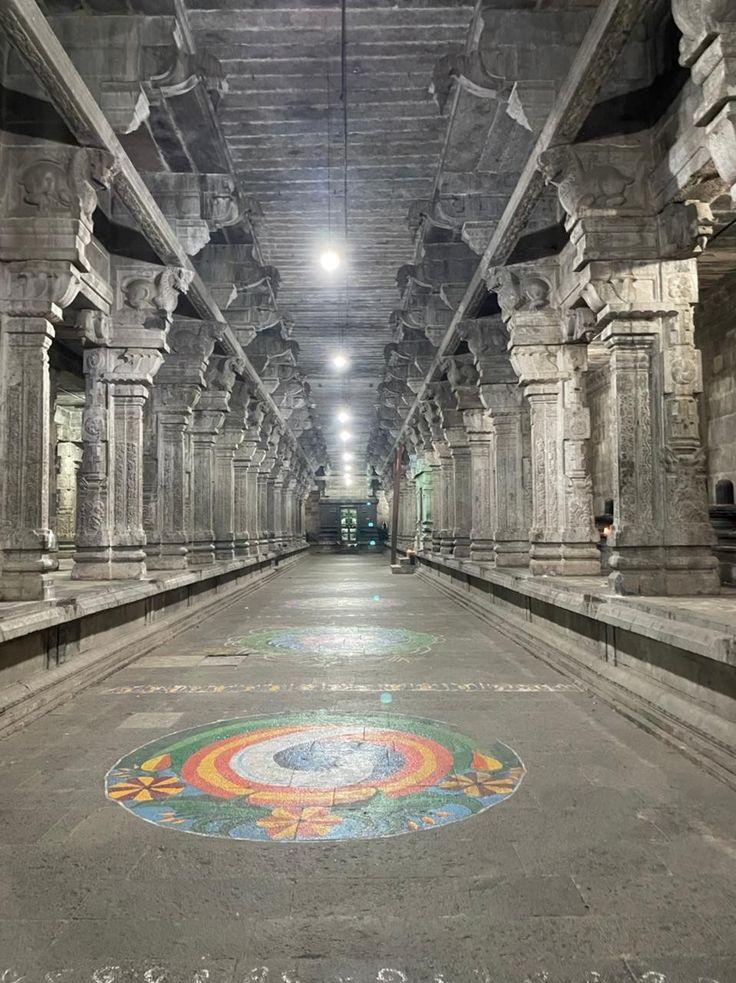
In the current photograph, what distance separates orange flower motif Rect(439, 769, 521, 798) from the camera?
3.20 metres

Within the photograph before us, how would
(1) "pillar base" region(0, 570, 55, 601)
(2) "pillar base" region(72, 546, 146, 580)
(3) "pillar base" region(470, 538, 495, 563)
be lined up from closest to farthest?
(1) "pillar base" region(0, 570, 55, 601) < (2) "pillar base" region(72, 546, 146, 580) < (3) "pillar base" region(470, 538, 495, 563)

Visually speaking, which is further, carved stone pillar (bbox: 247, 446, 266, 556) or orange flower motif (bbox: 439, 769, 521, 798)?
carved stone pillar (bbox: 247, 446, 266, 556)

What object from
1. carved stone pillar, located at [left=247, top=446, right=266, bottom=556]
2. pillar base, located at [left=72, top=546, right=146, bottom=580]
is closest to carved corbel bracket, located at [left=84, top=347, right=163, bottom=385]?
pillar base, located at [left=72, top=546, right=146, bottom=580]

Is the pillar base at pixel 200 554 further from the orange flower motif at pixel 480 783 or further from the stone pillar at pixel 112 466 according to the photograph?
the orange flower motif at pixel 480 783

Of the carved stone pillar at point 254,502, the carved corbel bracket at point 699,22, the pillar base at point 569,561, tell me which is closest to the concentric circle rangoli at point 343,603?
the pillar base at point 569,561

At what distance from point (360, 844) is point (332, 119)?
7730mm

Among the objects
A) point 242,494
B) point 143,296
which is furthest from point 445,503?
point 143,296

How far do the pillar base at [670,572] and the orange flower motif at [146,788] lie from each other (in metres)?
4.08

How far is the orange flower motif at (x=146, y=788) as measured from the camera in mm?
3172

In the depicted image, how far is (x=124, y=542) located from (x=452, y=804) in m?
6.25

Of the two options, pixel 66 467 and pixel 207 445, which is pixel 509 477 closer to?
pixel 207 445

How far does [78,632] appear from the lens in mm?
6055

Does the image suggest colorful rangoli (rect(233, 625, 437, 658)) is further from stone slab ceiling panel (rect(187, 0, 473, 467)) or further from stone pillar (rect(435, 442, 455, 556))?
stone pillar (rect(435, 442, 455, 556))

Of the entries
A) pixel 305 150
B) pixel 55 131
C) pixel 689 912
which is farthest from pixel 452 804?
pixel 305 150
